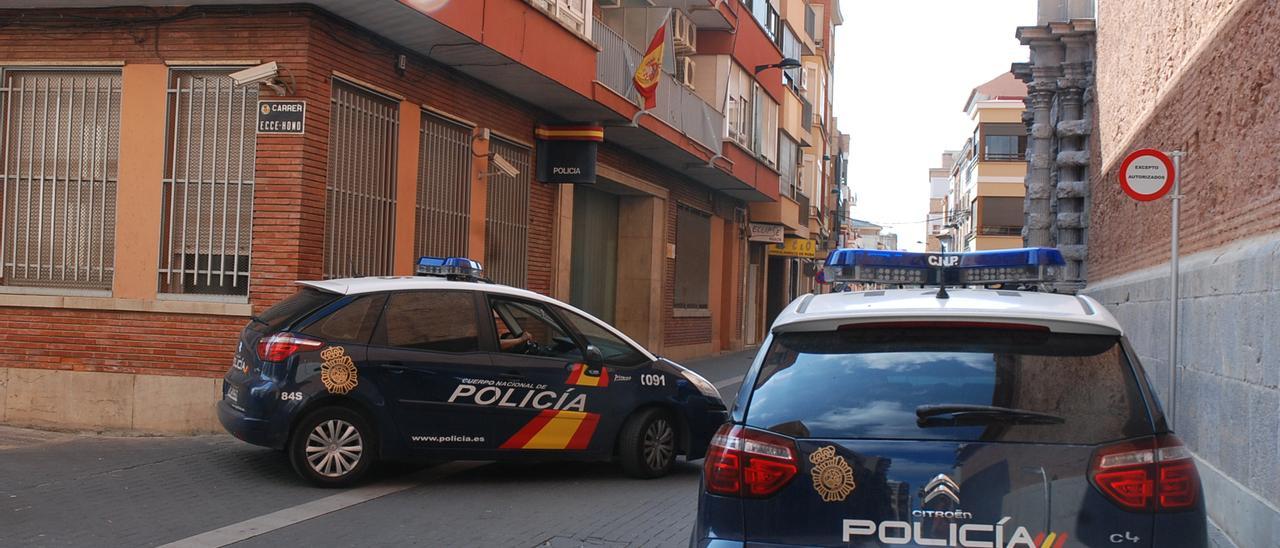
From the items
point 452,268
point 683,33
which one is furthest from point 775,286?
point 452,268

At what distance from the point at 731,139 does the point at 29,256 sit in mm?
15711

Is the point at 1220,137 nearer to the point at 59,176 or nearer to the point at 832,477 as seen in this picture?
the point at 832,477

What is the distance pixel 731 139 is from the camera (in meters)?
25.5

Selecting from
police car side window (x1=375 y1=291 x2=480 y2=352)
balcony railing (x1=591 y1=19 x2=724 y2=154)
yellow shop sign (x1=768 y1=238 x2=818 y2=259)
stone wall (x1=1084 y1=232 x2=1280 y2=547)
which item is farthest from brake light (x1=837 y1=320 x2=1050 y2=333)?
yellow shop sign (x1=768 y1=238 x2=818 y2=259)

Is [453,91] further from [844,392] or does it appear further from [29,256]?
[844,392]

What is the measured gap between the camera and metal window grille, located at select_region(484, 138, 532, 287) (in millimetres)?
16359

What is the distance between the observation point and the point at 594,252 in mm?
22625

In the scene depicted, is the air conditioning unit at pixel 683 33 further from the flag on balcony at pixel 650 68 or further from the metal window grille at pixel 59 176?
the metal window grille at pixel 59 176

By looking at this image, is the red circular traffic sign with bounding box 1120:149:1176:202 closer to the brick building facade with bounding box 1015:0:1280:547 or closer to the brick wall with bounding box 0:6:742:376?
the brick building facade with bounding box 1015:0:1280:547

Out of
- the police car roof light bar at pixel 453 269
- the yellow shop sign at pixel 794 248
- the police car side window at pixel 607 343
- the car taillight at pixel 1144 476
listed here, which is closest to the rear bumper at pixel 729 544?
the car taillight at pixel 1144 476

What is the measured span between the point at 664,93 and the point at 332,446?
1250 cm

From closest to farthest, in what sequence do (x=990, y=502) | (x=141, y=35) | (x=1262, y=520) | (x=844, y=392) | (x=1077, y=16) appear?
(x=990, y=502)
(x=844, y=392)
(x=1262, y=520)
(x=141, y=35)
(x=1077, y=16)

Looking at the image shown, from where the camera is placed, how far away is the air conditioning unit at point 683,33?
2358 cm

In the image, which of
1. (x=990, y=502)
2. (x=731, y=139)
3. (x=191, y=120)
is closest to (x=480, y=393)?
(x=191, y=120)
